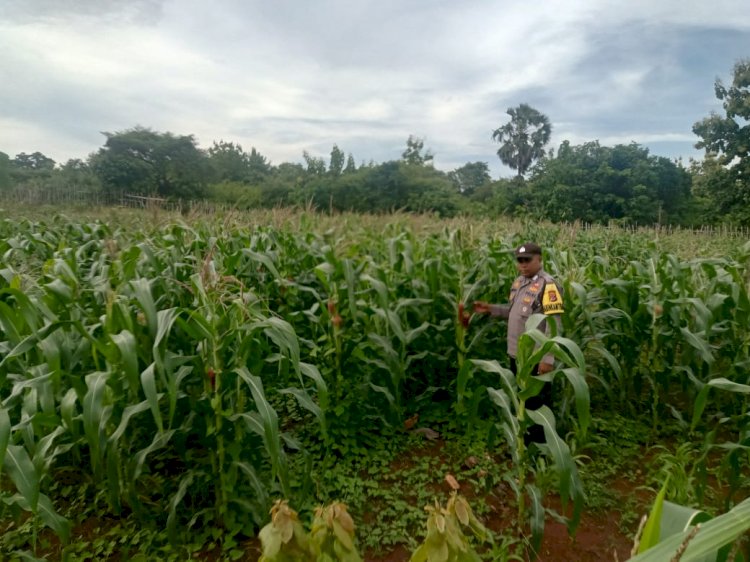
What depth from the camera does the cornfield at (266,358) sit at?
2297 mm

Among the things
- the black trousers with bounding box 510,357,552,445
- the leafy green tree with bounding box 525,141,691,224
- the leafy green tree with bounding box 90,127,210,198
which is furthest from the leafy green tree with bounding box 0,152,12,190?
the black trousers with bounding box 510,357,552,445

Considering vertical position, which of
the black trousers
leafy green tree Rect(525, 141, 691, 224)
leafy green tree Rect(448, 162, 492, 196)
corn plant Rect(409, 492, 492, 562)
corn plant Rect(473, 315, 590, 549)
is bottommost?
the black trousers

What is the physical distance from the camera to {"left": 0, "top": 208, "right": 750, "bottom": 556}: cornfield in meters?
2.30

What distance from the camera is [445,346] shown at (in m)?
4.25

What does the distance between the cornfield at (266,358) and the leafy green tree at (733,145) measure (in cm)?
2487

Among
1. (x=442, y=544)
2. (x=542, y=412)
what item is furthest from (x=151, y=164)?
(x=442, y=544)

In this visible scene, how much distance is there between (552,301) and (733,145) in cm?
2857

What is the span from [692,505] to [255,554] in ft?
8.55

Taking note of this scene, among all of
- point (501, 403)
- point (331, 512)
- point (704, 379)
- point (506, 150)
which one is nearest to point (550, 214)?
point (704, 379)

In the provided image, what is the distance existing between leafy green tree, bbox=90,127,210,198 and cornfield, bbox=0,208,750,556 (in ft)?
86.5

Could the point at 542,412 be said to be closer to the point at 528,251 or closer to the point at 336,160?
the point at 528,251

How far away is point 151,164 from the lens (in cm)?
3008

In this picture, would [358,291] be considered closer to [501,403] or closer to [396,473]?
[396,473]

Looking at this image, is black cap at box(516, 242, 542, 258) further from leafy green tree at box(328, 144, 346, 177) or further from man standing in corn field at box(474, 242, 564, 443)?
leafy green tree at box(328, 144, 346, 177)
